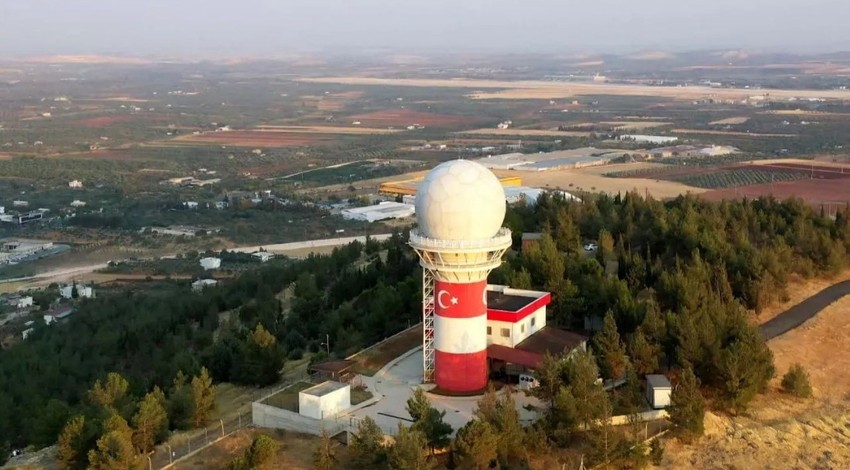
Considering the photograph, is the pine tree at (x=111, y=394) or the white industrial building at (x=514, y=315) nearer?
the pine tree at (x=111, y=394)

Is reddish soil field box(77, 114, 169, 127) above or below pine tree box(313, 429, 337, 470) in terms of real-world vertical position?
below

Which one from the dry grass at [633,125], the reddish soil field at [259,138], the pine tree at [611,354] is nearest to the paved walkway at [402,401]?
the pine tree at [611,354]

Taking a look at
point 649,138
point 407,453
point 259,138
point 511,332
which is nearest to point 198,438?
point 407,453

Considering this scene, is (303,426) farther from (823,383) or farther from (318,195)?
(318,195)

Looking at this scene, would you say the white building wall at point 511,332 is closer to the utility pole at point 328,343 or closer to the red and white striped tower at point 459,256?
the red and white striped tower at point 459,256

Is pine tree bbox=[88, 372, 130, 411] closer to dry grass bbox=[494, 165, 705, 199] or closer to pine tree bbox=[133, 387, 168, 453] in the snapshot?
pine tree bbox=[133, 387, 168, 453]

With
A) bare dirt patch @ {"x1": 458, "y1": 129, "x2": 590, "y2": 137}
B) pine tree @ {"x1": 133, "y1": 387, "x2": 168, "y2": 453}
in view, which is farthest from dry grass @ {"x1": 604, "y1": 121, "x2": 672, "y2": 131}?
pine tree @ {"x1": 133, "y1": 387, "x2": 168, "y2": 453}

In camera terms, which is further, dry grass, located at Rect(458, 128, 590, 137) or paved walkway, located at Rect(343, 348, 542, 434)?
dry grass, located at Rect(458, 128, 590, 137)
